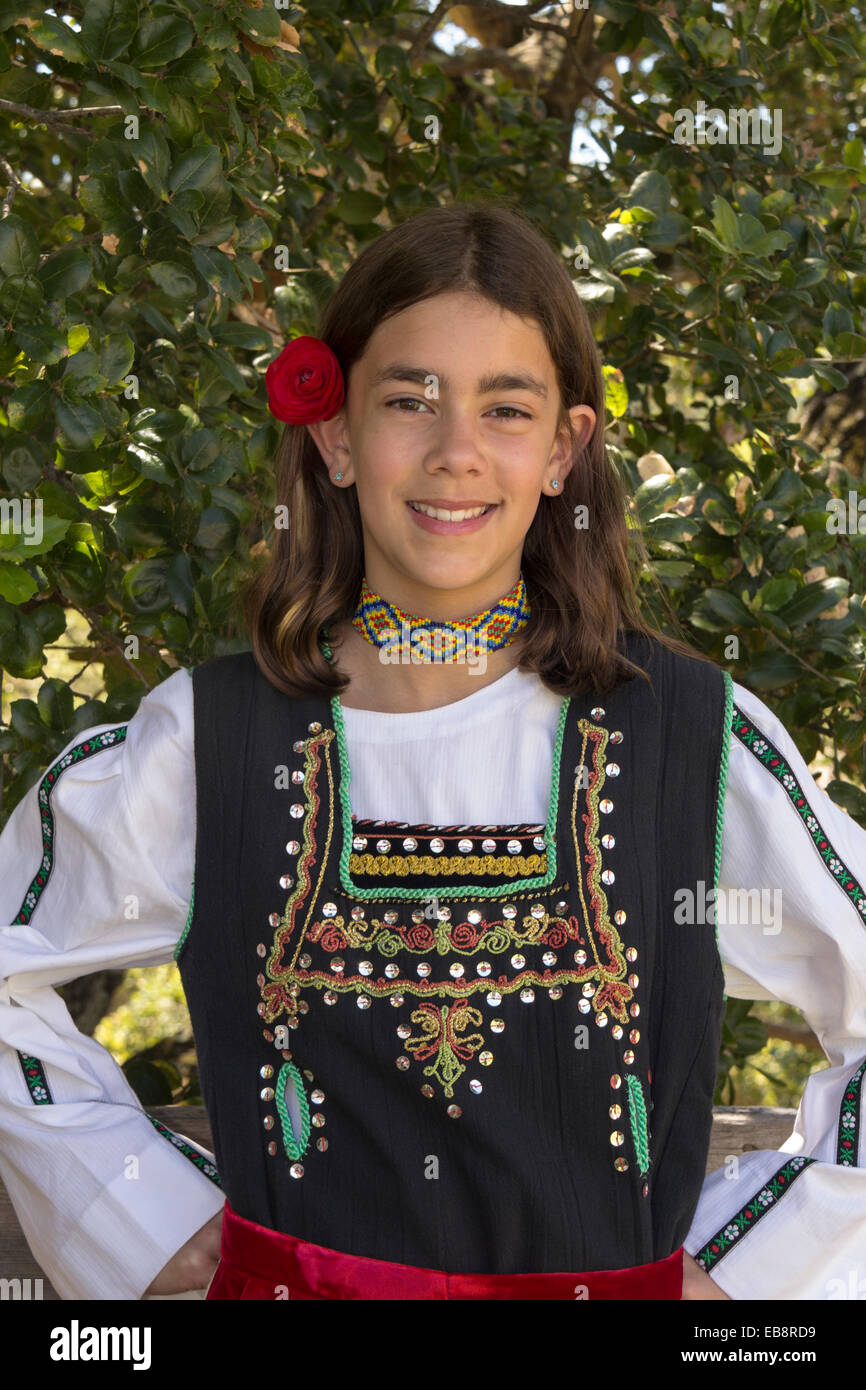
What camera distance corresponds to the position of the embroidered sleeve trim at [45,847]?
1611 millimetres

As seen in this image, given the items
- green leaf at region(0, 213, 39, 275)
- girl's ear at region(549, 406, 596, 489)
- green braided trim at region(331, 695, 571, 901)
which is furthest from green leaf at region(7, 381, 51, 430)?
girl's ear at region(549, 406, 596, 489)

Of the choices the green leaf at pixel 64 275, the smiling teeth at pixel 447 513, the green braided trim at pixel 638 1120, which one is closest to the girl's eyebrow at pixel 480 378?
the smiling teeth at pixel 447 513

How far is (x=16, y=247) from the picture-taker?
152 centimetres

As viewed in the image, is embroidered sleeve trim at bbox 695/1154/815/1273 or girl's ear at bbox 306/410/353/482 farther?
girl's ear at bbox 306/410/353/482

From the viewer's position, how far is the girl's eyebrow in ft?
5.08

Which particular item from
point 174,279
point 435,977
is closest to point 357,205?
point 174,279

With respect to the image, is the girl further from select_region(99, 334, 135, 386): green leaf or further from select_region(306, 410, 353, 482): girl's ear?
select_region(99, 334, 135, 386): green leaf

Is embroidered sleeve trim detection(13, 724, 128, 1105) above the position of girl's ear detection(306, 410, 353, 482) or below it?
below

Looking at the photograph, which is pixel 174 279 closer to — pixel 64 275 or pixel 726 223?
pixel 64 275

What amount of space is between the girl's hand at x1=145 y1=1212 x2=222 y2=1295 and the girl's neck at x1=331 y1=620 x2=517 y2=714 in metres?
0.62

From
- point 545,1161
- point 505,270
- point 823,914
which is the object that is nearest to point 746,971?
point 823,914

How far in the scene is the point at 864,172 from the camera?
2.15 meters

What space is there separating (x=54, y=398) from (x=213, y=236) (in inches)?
10.7
